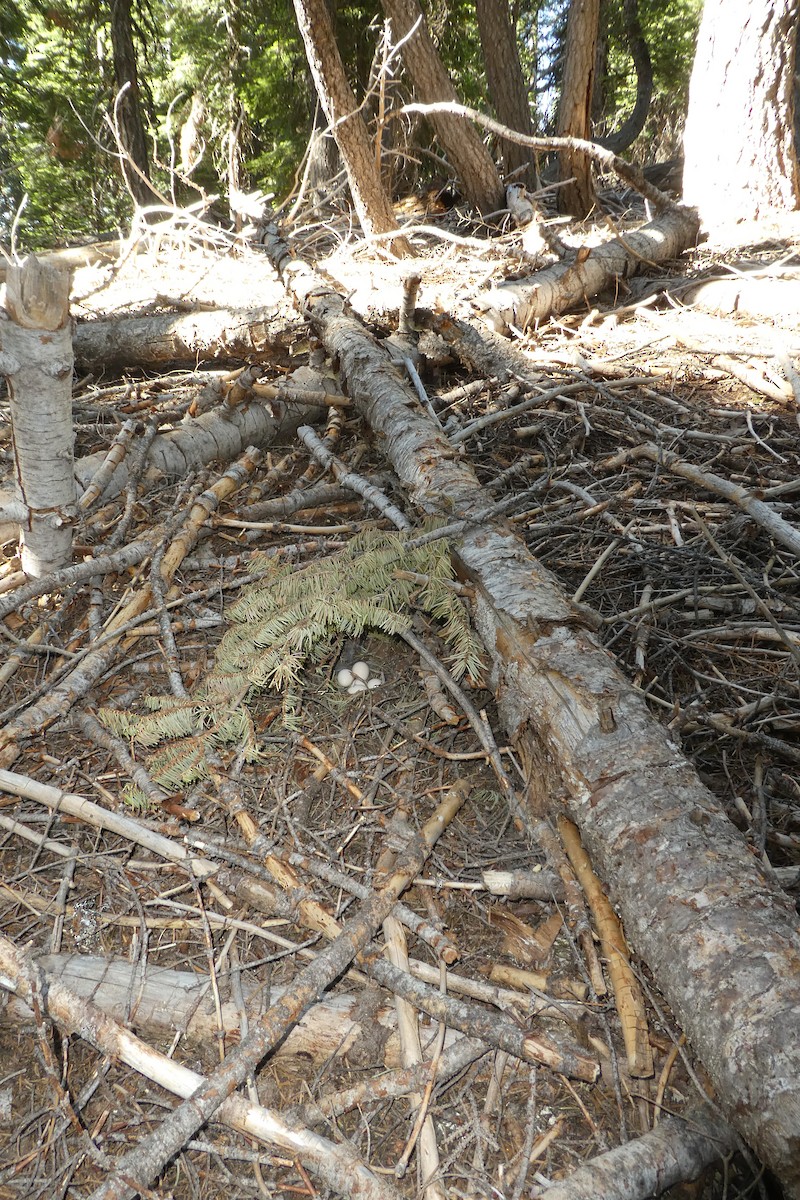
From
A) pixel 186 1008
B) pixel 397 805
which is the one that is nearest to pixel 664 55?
pixel 397 805

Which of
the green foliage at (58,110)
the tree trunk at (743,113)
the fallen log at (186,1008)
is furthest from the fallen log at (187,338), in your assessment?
the green foliage at (58,110)

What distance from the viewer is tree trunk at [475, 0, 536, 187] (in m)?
7.31

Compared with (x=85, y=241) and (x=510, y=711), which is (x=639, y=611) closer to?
(x=510, y=711)

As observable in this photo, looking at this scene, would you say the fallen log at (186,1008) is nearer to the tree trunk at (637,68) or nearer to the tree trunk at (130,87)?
the tree trunk at (130,87)

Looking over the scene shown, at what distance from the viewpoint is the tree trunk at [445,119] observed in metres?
6.32

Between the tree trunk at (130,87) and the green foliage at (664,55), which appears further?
the green foliage at (664,55)

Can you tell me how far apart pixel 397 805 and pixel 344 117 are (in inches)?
218

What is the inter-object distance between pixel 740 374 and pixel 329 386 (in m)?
2.12

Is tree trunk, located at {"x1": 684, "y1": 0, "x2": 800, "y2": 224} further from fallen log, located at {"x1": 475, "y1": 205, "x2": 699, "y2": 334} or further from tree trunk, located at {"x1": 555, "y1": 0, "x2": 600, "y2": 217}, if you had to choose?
tree trunk, located at {"x1": 555, "y1": 0, "x2": 600, "y2": 217}

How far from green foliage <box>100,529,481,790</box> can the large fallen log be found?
131mm

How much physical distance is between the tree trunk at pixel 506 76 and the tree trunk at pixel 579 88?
51 cm

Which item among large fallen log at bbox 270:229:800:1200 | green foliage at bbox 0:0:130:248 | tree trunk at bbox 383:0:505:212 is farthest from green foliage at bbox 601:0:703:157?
large fallen log at bbox 270:229:800:1200

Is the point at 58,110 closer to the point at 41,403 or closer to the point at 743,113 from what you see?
the point at 743,113

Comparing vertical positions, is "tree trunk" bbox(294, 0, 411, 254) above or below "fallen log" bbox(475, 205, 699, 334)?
above
